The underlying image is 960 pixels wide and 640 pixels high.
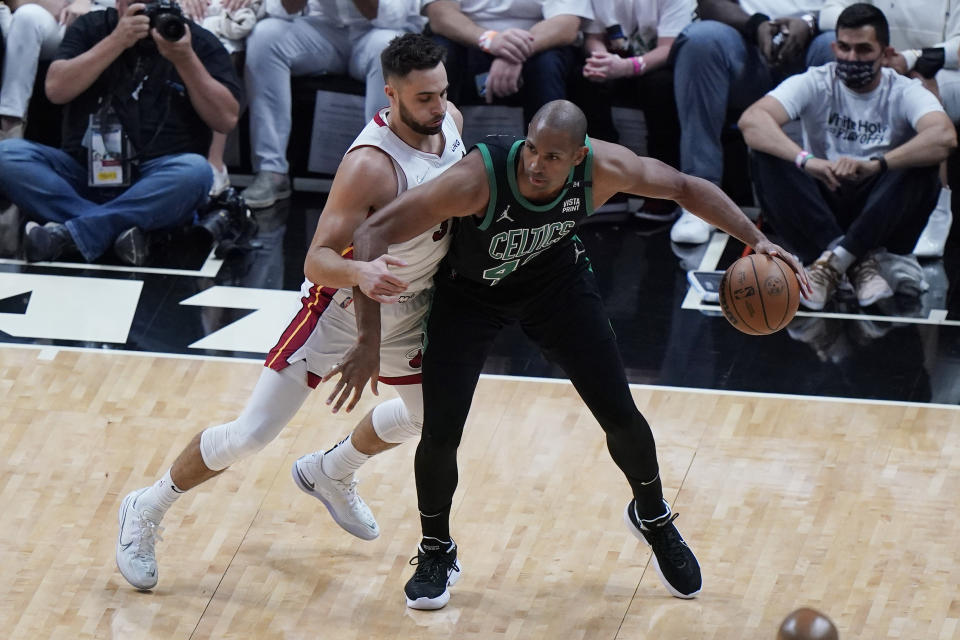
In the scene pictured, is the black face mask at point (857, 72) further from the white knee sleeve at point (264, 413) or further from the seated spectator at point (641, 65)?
the white knee sleeve at point (264, 413)

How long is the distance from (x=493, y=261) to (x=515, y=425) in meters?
1.41

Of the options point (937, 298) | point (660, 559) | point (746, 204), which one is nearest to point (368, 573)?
point (660, 559)

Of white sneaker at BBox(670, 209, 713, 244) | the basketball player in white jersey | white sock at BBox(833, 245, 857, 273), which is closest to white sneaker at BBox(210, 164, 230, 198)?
white sneaker at BBox(670, 209, 713, 244)

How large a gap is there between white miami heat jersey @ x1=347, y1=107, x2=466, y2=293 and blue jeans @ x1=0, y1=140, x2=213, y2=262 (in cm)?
299

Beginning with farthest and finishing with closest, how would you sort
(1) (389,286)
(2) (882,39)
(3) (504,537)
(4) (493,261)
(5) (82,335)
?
1. (2) (882,39)
2. (5) (82,335)
3. (3) (504,537)
4. (4) (493,261)
5. (1) (389,286)

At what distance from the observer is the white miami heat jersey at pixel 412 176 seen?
395 cm

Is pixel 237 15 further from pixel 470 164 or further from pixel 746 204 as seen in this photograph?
pixel 470 164

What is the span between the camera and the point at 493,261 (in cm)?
394

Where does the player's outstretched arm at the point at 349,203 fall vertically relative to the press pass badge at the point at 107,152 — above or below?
above

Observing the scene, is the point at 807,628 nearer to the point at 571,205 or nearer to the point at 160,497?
the point at 571,205

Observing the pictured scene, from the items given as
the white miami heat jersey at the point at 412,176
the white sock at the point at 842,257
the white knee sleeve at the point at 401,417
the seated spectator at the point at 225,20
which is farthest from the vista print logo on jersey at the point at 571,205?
the seated spectator at the point at 225,20

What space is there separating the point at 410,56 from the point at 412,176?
1.10ft

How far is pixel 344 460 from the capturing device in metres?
4.53

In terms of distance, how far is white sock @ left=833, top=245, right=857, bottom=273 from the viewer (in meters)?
6.40
